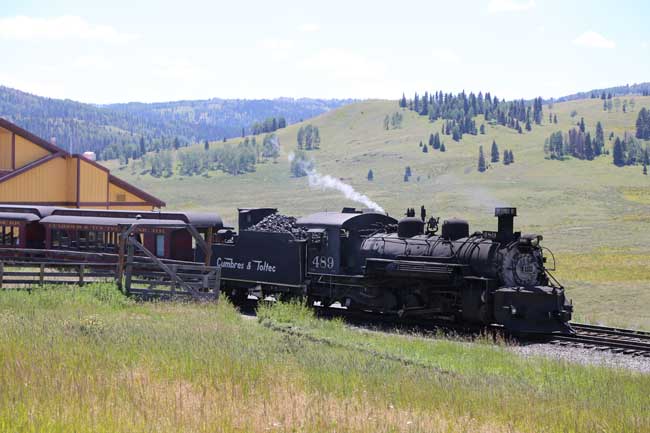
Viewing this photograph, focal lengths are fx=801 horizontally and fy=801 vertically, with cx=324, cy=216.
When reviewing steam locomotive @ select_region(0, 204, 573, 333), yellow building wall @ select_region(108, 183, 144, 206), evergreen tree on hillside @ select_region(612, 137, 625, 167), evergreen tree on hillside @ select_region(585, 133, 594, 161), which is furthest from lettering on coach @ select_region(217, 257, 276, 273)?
evergreen tree on hillside @ select_region(585, 133, 594, 161)

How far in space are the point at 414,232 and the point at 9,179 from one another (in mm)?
27731

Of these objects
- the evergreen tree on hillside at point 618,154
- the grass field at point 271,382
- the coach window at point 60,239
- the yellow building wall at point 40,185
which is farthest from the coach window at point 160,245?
the evergreen tree on hillside at point 618,154

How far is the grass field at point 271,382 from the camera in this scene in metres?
9.65

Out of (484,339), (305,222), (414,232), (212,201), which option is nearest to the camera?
(484,339)

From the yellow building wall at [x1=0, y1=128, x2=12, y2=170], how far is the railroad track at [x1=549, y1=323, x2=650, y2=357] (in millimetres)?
33531

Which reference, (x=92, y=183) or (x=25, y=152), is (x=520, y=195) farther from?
(x=25, y=152)

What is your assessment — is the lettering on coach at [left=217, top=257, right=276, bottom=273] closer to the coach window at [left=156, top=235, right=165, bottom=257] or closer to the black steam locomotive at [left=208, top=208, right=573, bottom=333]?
the black steam locomotive at [left=208, top=208, right=573, bottom=333]

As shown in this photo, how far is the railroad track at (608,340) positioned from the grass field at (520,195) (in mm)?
5916

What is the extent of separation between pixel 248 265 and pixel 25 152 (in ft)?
81.6

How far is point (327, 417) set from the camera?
9.91 meters

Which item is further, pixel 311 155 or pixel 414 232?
pixel 311 155

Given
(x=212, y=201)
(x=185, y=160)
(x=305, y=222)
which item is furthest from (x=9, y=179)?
(x=185, y=160)

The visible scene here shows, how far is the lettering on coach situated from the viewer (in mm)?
24641

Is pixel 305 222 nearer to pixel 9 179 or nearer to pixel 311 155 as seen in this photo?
pixel 9 179
